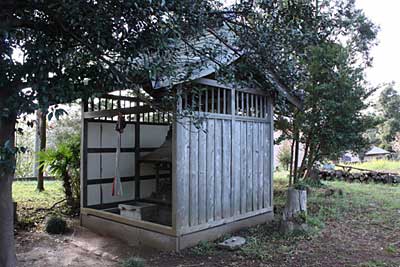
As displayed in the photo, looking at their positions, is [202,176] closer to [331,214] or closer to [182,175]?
[182,175]

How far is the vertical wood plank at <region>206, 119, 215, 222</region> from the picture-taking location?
5.34 metres

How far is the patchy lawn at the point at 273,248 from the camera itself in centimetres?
444

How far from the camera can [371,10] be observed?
10.2 meters

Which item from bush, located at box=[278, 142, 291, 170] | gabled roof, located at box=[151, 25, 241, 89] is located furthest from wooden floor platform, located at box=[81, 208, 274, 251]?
bush, located at box=[278, 142, 291, 170]

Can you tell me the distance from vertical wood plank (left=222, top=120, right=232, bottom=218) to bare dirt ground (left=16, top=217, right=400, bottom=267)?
3.07 feet

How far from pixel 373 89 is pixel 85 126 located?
6.35m

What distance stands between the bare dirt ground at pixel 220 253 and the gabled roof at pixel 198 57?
237cm

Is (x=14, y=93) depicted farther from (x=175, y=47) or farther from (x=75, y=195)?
(x=75, y=195)

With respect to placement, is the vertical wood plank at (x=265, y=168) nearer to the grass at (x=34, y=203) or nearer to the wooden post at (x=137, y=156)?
the wooden post at (x=137, y=156)

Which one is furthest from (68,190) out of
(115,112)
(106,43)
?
(106,43)

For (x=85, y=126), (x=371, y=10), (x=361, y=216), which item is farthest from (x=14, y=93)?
(x=371, y=10)

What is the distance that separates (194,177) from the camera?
508 cm

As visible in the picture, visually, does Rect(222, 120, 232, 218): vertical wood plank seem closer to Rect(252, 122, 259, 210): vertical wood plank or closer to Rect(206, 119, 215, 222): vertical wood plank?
Rect(206, 119, 215, 222): vertical wood plank

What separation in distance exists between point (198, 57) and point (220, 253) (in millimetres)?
2717
